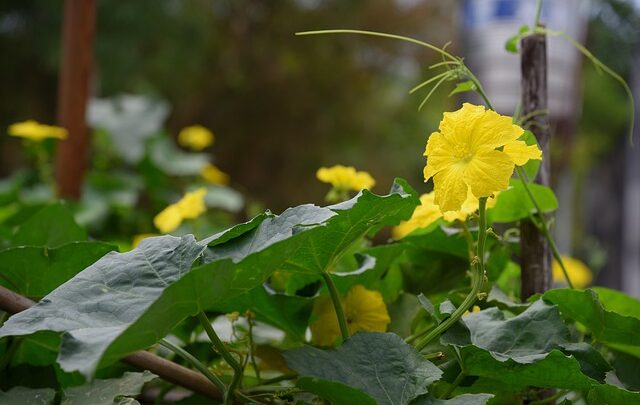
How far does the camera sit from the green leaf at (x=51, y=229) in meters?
0.90

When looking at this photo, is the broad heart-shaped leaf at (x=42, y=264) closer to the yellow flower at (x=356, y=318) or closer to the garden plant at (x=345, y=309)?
the garden plant at (x=345, y=309)

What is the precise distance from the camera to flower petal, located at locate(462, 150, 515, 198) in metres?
0.58

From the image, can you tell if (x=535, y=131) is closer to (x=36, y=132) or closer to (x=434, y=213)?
(x=434, y=213)

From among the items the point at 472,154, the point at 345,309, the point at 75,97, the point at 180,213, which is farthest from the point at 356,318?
the point at 75,97

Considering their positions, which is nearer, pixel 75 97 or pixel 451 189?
pixel 451 189

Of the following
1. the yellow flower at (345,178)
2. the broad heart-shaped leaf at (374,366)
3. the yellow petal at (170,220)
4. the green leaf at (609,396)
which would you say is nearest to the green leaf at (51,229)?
the yellow petal at (170,220)

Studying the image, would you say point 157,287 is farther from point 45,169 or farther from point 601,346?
point 45,169

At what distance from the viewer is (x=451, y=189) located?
0.59 meters

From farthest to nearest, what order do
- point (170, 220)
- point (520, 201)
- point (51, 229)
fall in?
point (170, 220) < point (51, 229) < point (520, 201)

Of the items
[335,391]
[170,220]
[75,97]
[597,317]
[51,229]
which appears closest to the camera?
Answer: [335,391]

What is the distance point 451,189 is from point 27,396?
34 cm

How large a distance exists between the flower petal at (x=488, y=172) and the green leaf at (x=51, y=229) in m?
0.49

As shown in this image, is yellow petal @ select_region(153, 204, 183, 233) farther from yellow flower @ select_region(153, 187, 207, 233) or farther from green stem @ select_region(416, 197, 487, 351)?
green stem @ select_region(416, 197, 487, 351)

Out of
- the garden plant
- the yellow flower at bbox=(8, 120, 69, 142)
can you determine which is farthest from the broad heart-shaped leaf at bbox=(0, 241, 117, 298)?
the yellow flower at bbox=(8, 120, 69, 142)
